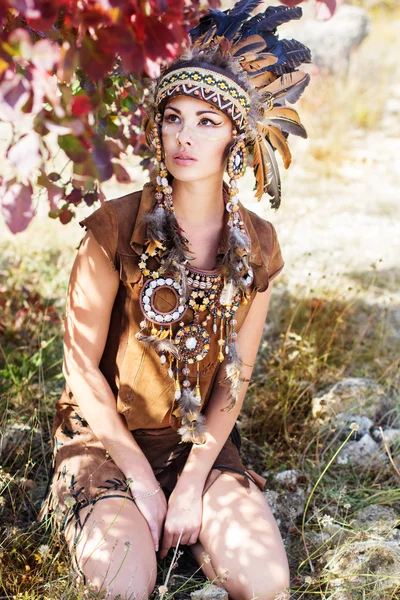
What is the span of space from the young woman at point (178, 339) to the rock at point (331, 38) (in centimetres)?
808

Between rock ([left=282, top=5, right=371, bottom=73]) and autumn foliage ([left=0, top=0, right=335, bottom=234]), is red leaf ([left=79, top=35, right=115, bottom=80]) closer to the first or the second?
autumn foliage ([left=0, top=0, right=335, bottom=234])

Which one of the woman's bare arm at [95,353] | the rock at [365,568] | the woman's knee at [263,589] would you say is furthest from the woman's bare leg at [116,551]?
the rock at [365,568]

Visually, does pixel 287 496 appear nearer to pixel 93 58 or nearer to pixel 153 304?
pixel 153 304

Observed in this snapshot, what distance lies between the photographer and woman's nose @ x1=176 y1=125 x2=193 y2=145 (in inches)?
83.6

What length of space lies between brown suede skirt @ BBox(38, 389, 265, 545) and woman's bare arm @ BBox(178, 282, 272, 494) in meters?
0.09

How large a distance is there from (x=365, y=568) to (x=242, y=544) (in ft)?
1.39

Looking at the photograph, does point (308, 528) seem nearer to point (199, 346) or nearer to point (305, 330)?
point (199, 346)

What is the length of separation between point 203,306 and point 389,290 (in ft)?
8.78

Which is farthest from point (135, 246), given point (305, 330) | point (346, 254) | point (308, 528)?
point (346, 254)

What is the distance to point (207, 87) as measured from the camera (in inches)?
83.1

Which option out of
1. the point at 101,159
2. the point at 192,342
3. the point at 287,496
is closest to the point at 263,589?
the point at 287,496

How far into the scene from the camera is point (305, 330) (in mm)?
3465

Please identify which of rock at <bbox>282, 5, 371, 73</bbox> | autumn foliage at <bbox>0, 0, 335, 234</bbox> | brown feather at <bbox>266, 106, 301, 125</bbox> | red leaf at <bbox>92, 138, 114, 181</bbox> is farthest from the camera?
rock at <bbox>282, 5, 371, 73</bbox>

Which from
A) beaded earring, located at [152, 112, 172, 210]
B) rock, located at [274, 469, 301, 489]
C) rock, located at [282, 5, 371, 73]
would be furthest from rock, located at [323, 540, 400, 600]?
rock, located at [282, 5, 371, 73]
